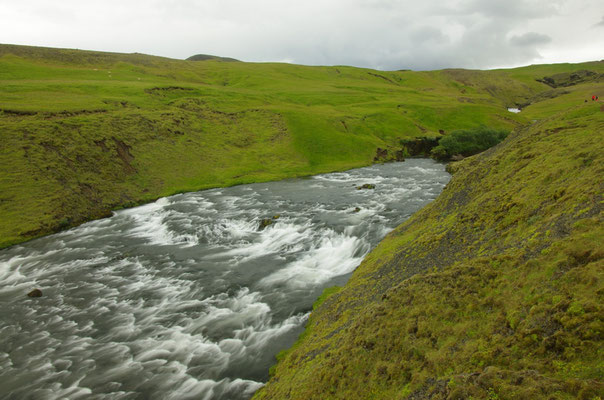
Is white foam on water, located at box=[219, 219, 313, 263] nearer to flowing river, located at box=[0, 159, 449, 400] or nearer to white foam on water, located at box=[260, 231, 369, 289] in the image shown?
flowing river, located at box=[0, 159, 449, 400]

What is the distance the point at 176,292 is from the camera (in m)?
23.3

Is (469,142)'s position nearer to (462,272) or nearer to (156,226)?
(156,226)

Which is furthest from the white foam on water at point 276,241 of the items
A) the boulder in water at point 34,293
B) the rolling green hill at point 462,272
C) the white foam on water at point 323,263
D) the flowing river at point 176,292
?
the boulder in water at point 34,293

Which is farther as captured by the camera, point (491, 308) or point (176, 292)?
point (176, 292)

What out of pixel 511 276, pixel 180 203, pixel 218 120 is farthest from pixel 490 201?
pixel 218 120

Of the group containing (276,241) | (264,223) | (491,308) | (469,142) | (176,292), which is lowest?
(176,292)

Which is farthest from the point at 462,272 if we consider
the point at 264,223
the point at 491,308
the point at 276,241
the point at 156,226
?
the point at 156,226

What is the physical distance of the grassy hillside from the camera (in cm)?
4356

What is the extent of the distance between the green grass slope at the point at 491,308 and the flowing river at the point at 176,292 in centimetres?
415

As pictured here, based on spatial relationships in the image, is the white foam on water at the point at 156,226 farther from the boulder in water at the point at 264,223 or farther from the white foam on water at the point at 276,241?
the boulder in water at the point at 264,223

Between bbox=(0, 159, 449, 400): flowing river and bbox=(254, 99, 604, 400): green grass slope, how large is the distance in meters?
4.15

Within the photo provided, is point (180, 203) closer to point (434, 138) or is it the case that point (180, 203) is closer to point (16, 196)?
point (16, 196)

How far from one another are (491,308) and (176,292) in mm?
20464

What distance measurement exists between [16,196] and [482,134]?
267ft
